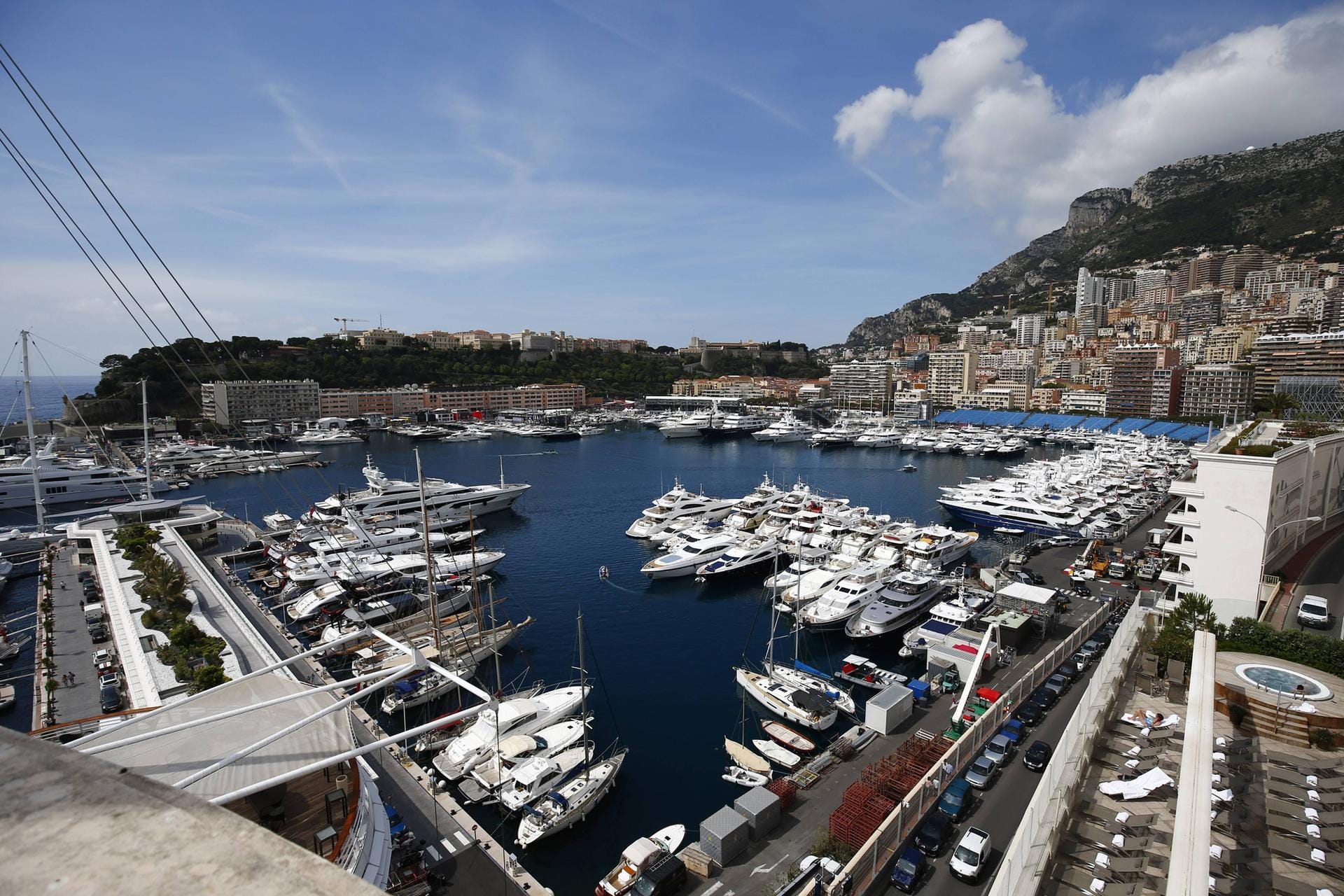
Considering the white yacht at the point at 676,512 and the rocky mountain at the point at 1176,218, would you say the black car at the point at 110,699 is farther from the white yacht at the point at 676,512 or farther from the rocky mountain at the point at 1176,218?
the rocky mountain at the point at 1176,218

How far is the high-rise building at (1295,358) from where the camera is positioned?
43750mm

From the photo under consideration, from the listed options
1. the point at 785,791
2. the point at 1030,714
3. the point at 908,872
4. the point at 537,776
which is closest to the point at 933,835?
the point at 908,872

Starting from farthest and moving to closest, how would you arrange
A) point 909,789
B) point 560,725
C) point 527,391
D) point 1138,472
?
point 527,391, point 1138,472, point 560,725, point 909,789

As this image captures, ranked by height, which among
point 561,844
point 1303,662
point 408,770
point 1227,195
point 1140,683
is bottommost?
point 561,844

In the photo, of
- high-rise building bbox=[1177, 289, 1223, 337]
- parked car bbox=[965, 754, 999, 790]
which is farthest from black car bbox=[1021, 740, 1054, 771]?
high-rise building bbox=[1177, 289, 1223, 337]

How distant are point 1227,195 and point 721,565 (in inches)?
4683

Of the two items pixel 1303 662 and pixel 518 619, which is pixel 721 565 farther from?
pixel 1303 662

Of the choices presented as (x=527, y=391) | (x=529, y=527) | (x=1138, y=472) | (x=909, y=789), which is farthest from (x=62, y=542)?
(x=527, y=391)

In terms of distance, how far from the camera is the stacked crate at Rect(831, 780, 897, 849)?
7023mm

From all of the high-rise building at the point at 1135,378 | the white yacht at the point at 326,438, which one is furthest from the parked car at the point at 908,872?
the high-rise building at the point at 1135,378

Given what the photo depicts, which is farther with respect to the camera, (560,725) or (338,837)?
(560,725)

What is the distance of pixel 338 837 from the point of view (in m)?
4.43

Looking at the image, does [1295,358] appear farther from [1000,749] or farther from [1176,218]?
[1176,218]

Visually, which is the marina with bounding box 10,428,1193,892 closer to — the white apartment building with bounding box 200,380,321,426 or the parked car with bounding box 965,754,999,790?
the parked car with bounding box 965,754,999,790
